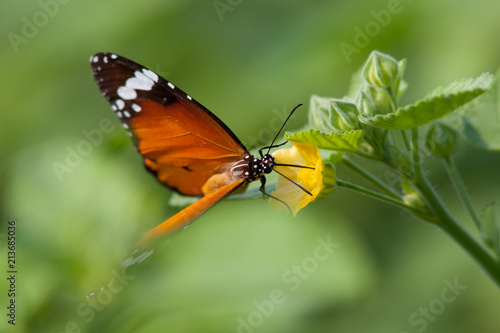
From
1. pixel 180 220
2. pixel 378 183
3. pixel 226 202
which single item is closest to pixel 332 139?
pixel 378 183

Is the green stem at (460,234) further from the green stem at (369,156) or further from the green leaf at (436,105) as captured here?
the green leaf at (436,105)

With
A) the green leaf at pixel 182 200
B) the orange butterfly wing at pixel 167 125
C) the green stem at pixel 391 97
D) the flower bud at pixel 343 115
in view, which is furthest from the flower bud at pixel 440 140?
the green leaf at pixel 182 200

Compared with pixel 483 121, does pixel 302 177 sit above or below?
above

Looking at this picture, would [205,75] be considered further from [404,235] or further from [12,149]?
[404,235]

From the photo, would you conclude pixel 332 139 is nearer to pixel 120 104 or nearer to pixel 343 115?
pixel 343 115

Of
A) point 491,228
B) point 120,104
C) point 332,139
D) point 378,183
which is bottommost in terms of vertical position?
point 491,228

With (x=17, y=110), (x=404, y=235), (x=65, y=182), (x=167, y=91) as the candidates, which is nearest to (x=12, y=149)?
(x=17, y=110)
